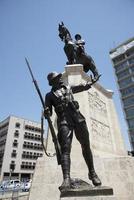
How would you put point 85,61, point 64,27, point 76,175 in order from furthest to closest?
point 64,27 → point 85,61 → point 76,175

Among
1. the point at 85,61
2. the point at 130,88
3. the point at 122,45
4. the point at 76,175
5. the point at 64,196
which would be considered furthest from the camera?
the point at 122,45

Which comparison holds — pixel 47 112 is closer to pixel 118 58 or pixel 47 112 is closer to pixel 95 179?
pixel 95 179

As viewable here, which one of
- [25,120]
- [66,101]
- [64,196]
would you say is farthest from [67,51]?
[25,120]

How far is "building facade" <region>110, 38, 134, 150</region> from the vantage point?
72.1 metres

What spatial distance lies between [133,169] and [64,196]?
3.17 meters

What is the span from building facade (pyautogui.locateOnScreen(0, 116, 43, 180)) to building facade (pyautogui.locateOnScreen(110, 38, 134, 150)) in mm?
36697

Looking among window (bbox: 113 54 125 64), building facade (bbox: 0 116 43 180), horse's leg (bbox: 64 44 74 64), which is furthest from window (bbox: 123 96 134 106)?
horse's leg (bbox: 64 44 74 64)

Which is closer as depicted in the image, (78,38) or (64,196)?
(64,196)

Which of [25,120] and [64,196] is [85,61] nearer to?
[64,196]

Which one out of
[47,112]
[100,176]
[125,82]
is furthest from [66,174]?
[125,82]

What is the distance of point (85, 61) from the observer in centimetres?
657

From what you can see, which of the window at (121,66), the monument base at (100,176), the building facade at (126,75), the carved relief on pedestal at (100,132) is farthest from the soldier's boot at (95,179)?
the window at (121,66)

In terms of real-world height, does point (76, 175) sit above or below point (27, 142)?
below

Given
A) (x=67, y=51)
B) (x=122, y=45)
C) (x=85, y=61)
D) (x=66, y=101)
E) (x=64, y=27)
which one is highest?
(x=122, y=45)
